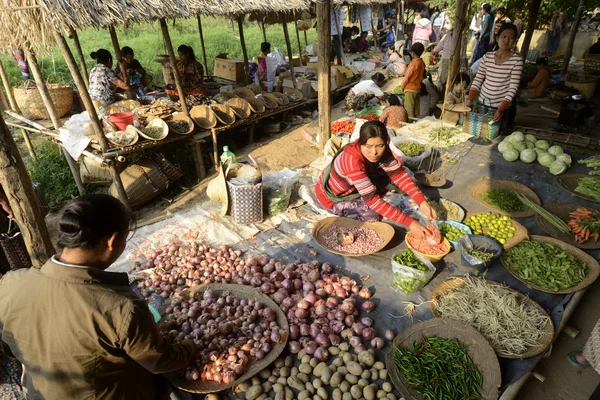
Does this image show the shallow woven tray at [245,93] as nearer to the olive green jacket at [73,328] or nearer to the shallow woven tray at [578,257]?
the shallow woven tray at [578,257]

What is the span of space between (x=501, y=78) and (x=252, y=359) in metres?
5.06

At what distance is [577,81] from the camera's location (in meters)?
7.90

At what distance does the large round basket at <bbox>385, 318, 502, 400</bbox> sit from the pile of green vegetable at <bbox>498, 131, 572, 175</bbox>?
316 cm

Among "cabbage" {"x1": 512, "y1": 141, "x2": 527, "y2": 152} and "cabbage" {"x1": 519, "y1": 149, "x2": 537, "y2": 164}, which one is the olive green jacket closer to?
"cabbage" {"x1": 519, "y1": 149, "x2": 537, "y2": 164}

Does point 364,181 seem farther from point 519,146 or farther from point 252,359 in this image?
point 519,146

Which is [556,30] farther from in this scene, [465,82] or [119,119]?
[119,119]

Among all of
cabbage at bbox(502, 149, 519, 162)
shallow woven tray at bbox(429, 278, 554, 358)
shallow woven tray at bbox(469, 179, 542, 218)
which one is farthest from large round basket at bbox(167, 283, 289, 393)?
cabbage at bbox(502, 149, 519, 162)

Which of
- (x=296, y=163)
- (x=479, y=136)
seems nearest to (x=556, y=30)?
(x=479, y=136)

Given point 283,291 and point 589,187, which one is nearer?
→ point 283,291

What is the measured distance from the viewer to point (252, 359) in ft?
7.18

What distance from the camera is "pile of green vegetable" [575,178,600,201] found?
12.5 feet

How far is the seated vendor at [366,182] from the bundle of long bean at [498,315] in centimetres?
61

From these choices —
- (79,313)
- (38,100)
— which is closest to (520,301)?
(79,313)

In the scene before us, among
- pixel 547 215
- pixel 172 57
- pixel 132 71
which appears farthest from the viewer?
pixel 132 71
